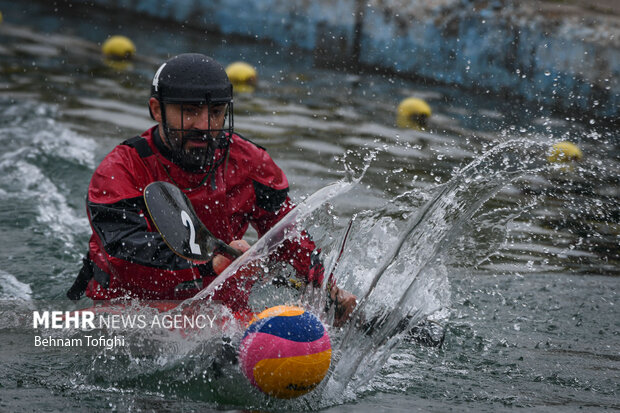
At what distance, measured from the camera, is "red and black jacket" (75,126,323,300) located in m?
4.33

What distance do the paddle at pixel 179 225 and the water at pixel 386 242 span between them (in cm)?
52

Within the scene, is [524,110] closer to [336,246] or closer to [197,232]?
[336,246]

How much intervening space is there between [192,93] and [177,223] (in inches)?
31.0

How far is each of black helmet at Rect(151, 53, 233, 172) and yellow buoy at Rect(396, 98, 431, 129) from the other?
6.61 metres

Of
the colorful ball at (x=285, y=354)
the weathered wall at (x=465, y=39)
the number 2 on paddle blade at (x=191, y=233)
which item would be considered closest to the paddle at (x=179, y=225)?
the number 2 on paddle blade at (x=191, y=233)

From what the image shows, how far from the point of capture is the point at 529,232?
7.44m

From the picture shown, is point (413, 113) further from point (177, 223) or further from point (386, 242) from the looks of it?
point (177, 223)

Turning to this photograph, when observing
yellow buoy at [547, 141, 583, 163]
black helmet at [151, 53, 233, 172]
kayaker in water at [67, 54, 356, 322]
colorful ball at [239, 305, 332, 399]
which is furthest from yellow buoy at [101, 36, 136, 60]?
colorful ball at [239, 305, 332, 399]

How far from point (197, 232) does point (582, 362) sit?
2.50 m

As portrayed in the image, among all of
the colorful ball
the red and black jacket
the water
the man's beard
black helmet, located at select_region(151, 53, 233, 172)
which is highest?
black helmet, located at select_region(151, 53, 233, 172)

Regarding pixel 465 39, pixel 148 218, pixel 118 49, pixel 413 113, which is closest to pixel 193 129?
pixel 148 218

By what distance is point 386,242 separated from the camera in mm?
5527

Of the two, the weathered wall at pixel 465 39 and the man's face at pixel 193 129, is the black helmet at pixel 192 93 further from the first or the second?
the weathered wall at pixel 465 39

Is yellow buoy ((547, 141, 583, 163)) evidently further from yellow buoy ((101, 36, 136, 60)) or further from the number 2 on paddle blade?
yellow buoy ((101, 36, 136, 60))
